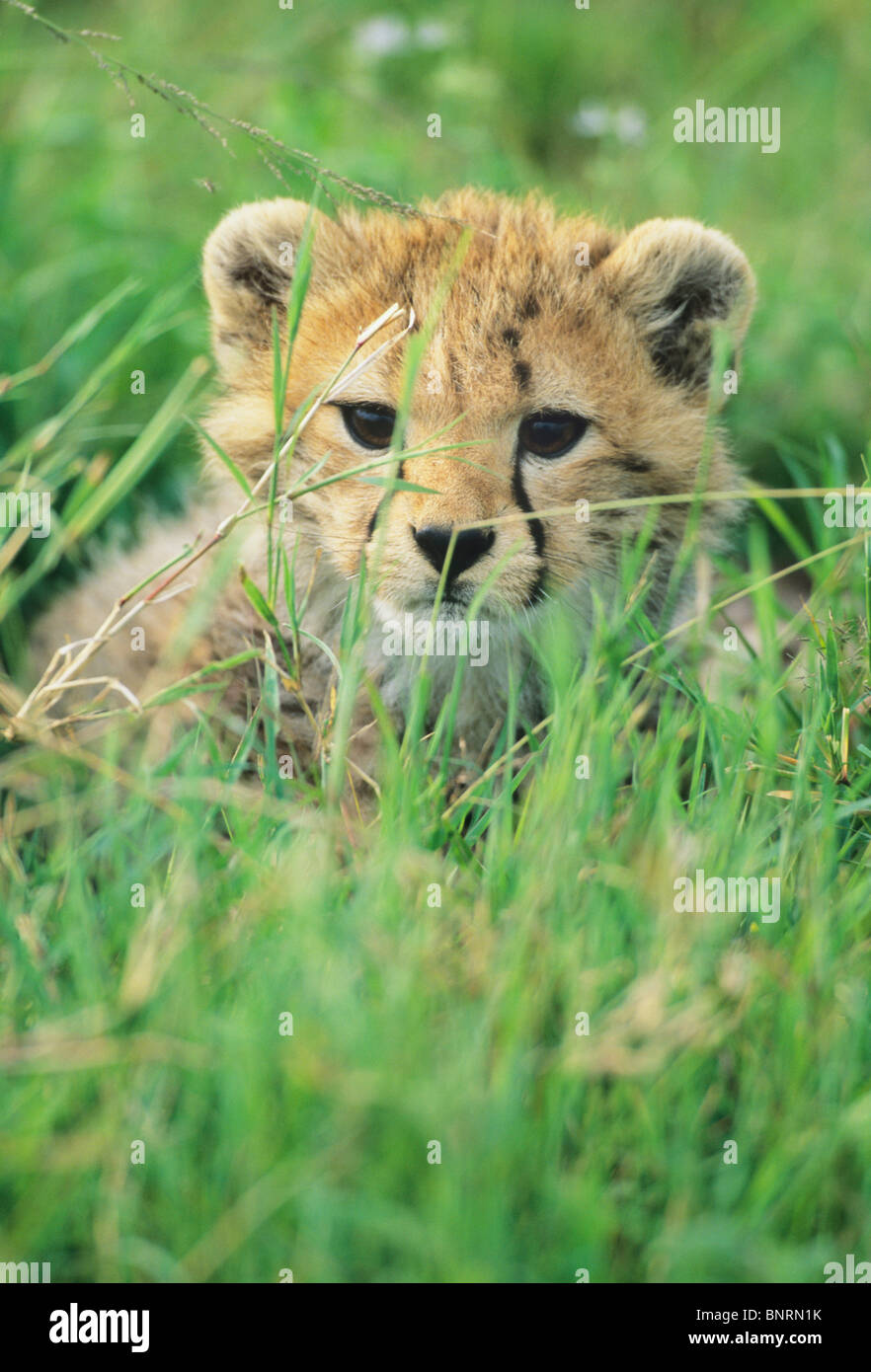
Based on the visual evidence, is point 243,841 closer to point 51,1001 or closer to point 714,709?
point 51,1001

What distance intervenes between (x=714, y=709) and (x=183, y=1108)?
1622 millimetres

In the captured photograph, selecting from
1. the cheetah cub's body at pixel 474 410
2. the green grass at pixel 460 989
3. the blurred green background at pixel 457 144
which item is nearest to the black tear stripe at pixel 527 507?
the cheetah cub's body at pixel 474 410

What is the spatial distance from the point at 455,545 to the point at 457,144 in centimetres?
351

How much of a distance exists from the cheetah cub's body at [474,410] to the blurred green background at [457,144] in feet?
1.95

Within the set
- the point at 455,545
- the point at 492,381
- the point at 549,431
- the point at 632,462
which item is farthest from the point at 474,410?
the point at 632,462

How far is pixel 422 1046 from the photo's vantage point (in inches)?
82.9

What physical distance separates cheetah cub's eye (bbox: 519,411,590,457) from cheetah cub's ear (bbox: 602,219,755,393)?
0.43 metres

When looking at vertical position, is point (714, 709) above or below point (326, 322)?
below

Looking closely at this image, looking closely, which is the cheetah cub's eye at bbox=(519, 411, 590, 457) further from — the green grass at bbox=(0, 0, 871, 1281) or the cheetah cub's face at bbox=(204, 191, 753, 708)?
the green grass at bbox=(0, 0, 871, 1281)

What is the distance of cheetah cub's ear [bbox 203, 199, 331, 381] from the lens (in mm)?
3689

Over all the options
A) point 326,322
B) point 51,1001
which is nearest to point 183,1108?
point 51,1001

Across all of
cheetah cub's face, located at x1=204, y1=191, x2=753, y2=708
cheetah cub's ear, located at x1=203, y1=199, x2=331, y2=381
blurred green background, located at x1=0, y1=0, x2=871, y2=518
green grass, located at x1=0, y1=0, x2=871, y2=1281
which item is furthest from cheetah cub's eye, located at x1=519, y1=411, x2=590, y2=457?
blurred green background, located at x1=0, y1=0, x2=871, y2=518

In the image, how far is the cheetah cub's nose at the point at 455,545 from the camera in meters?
3.12

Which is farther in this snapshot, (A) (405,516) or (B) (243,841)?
(A) (405,516)
